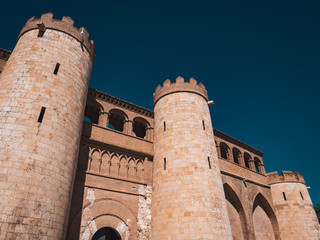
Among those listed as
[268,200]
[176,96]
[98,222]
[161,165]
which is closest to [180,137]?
[161,165]

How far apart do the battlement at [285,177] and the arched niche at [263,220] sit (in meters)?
2.08

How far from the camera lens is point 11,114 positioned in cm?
885

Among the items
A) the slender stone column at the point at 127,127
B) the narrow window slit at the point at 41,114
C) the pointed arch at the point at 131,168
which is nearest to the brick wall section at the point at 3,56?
the narrow window slit at the point at 41,114

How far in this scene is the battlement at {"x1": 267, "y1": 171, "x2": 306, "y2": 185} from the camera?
20.5 metres

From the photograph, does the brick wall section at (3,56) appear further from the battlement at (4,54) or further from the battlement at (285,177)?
the battlement at (285,177)

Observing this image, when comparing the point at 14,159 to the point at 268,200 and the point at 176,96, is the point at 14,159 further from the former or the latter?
the point at 268,200

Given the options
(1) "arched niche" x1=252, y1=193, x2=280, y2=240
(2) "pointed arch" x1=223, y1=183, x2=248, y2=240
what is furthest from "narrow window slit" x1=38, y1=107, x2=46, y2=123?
(1) "arched niche" x1=252, y1=193, x2=280, y2=240

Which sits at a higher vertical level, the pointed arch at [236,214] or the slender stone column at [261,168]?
the slender stone column at [261,168]

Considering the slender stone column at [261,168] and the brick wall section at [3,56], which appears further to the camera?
the slender stone column at [261,168]

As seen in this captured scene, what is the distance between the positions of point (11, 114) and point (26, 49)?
138 inches

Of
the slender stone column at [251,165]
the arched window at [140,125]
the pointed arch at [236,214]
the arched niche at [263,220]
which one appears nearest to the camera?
the arched window at [140,125]

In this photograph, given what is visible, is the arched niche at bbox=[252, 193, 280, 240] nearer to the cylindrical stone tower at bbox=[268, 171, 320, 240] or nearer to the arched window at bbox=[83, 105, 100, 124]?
the cylindrical stone tower at bbox=[268, 171, 320, 240]

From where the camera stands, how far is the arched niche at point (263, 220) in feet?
59.4

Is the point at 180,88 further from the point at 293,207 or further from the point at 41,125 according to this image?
the point at 293,207
